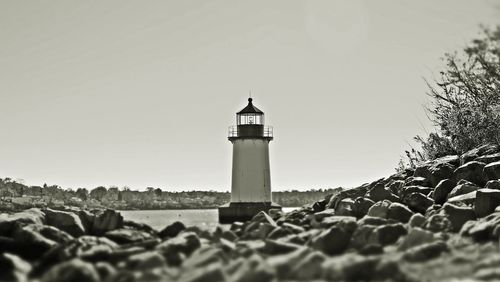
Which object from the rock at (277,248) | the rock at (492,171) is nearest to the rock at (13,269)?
the rock at (277,248)

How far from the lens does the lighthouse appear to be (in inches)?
1358

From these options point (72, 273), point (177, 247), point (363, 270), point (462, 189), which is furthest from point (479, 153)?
point (72, 273)

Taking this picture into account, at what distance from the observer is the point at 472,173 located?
18656 millimetres

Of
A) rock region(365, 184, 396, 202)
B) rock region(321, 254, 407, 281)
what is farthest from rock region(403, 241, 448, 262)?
rock region(365, 184, 396, 202)

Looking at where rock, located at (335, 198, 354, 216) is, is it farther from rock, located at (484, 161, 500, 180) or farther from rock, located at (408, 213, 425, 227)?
rock, located at (484, 161, 500, 180)

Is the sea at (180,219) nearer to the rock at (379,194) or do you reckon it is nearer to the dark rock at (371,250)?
the dark rock at (371,250)

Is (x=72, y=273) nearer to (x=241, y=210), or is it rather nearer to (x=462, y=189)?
(x=462, y=189)

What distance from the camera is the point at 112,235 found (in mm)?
15094

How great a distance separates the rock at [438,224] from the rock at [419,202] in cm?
311

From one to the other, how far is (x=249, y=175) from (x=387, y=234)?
22003mm

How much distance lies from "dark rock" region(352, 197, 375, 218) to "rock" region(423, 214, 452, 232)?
135 inches

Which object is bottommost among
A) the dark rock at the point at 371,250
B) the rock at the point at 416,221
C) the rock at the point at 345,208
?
the dark rock at the point at 371,250

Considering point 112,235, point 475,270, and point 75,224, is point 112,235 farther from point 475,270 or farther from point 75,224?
point 475,270

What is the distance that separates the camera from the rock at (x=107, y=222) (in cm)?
1670
